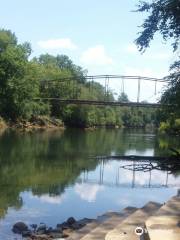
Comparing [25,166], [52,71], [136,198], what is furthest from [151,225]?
[52,71]

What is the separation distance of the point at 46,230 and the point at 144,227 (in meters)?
6.03

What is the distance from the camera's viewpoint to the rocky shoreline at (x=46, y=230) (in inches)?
582

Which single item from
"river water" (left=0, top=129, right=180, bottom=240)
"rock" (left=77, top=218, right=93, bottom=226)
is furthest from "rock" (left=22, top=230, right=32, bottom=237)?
"rock" (left=77, top=218, right=93, bottom=226)

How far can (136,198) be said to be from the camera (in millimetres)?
23125

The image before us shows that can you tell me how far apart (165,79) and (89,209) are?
8257 mm

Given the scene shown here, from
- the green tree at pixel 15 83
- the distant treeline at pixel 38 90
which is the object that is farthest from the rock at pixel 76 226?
the green tree at pixel 15 83

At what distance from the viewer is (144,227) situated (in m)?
10.4

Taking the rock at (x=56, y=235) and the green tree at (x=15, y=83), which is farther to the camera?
the green tree at (x=15, y=83)

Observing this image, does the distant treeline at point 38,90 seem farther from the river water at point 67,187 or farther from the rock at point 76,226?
the rock at point 76,226

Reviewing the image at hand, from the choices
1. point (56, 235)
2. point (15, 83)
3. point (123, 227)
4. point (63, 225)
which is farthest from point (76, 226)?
point (15, 83)

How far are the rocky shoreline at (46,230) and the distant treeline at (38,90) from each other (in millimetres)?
50888

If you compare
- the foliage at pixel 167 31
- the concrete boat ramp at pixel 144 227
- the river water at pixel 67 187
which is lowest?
the river water at pixel 67 187

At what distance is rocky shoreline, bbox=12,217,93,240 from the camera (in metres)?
14.8

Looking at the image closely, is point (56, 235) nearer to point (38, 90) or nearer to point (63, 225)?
point (63, 225)
